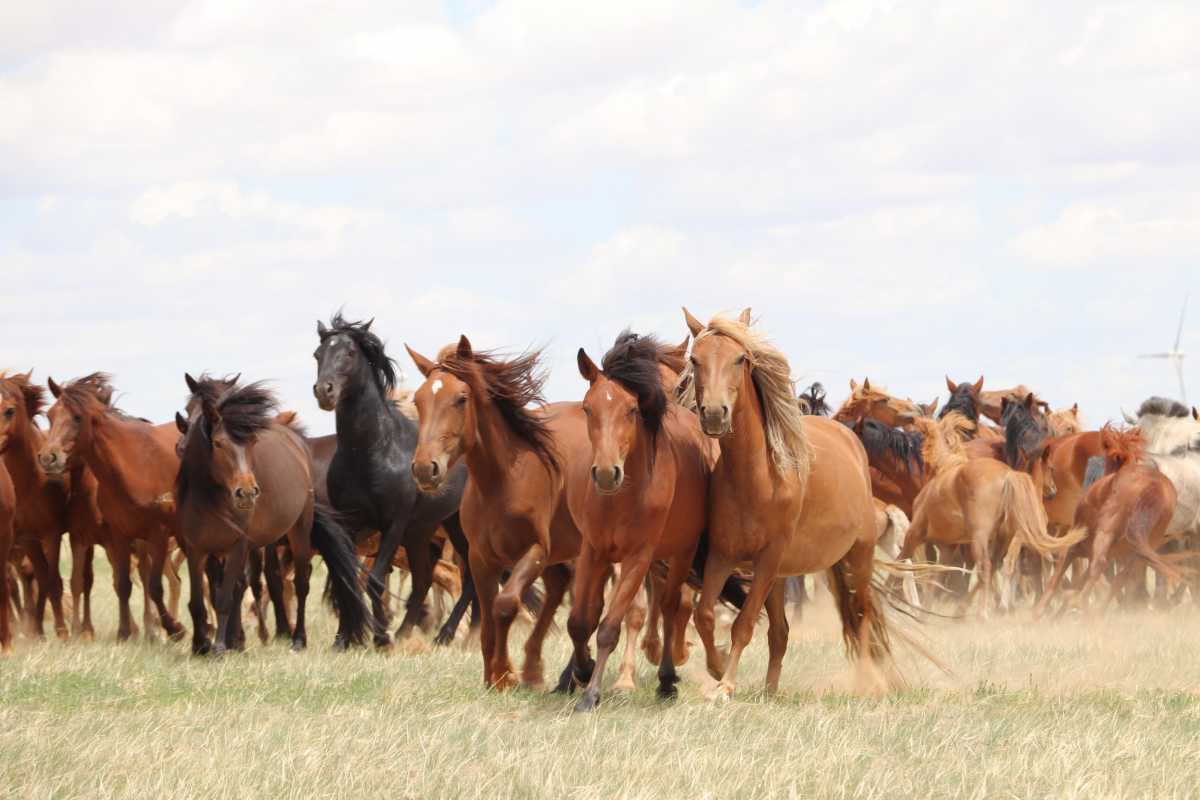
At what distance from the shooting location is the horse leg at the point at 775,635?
31.5ft

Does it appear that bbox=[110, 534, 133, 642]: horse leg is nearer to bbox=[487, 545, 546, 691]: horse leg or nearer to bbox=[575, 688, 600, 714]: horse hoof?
bbox=[487, 545, 546, 691]: horse leg

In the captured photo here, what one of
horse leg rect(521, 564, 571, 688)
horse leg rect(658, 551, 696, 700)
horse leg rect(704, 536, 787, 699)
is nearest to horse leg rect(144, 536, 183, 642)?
horse leg rect(521, 564, 571, 688)

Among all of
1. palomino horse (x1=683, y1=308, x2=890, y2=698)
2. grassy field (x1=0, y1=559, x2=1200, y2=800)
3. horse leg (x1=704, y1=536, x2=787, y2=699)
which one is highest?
palomino horse (x1=683, y1=308, x2=890, y2=698)

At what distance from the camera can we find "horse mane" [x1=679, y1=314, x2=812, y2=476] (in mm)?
8859

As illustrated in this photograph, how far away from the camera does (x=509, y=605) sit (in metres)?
9.09

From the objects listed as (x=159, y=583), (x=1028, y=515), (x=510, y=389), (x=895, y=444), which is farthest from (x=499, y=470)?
(x=895, y=444)

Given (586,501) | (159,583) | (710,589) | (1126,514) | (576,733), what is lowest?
(576,733)

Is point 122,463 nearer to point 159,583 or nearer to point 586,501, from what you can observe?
point 159,583

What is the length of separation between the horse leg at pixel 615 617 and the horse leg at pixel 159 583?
5214 millimetres

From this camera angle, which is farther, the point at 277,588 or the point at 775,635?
the point at 277,588

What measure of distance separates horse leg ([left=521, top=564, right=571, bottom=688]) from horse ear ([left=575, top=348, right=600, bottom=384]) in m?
1.70

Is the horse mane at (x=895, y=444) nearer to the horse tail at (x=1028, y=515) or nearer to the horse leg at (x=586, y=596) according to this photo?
the horse tail at (x=1028, y=515)

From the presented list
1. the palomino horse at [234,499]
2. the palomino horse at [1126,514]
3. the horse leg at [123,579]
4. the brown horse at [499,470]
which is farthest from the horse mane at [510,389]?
the palomino horse at [1126,514]

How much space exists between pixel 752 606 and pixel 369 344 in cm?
548
